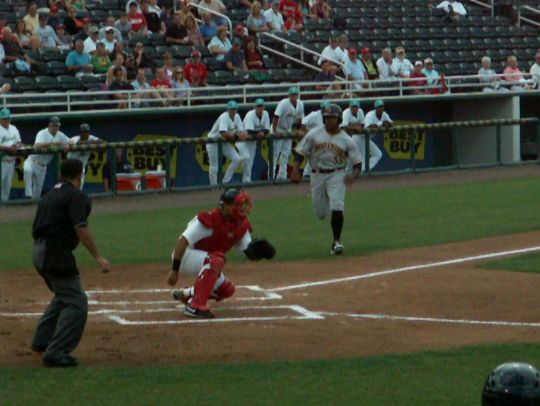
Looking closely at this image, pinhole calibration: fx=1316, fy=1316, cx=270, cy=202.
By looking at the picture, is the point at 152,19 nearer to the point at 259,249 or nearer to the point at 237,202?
the point at 259,249

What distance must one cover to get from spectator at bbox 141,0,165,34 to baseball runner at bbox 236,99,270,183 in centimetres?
284

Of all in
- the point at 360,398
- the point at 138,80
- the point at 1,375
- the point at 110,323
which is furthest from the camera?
the point at 138,80

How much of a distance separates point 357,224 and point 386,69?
34.1 feet

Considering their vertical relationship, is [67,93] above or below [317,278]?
above

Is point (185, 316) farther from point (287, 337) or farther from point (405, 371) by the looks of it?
point (405, 371)

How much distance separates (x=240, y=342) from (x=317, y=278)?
11.7 ft

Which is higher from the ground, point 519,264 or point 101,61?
point 101,61

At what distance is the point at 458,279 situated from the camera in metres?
13.6

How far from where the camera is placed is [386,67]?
2880 centimetres

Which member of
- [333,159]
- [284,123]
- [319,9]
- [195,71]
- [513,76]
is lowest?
[333,159]

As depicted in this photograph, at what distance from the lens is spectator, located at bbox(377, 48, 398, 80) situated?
94.6ft

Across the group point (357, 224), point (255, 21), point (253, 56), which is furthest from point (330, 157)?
point (255, 21)

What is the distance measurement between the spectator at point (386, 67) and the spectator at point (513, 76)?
2.62m

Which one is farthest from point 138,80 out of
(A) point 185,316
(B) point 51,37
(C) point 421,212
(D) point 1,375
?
(D) point 1,375
